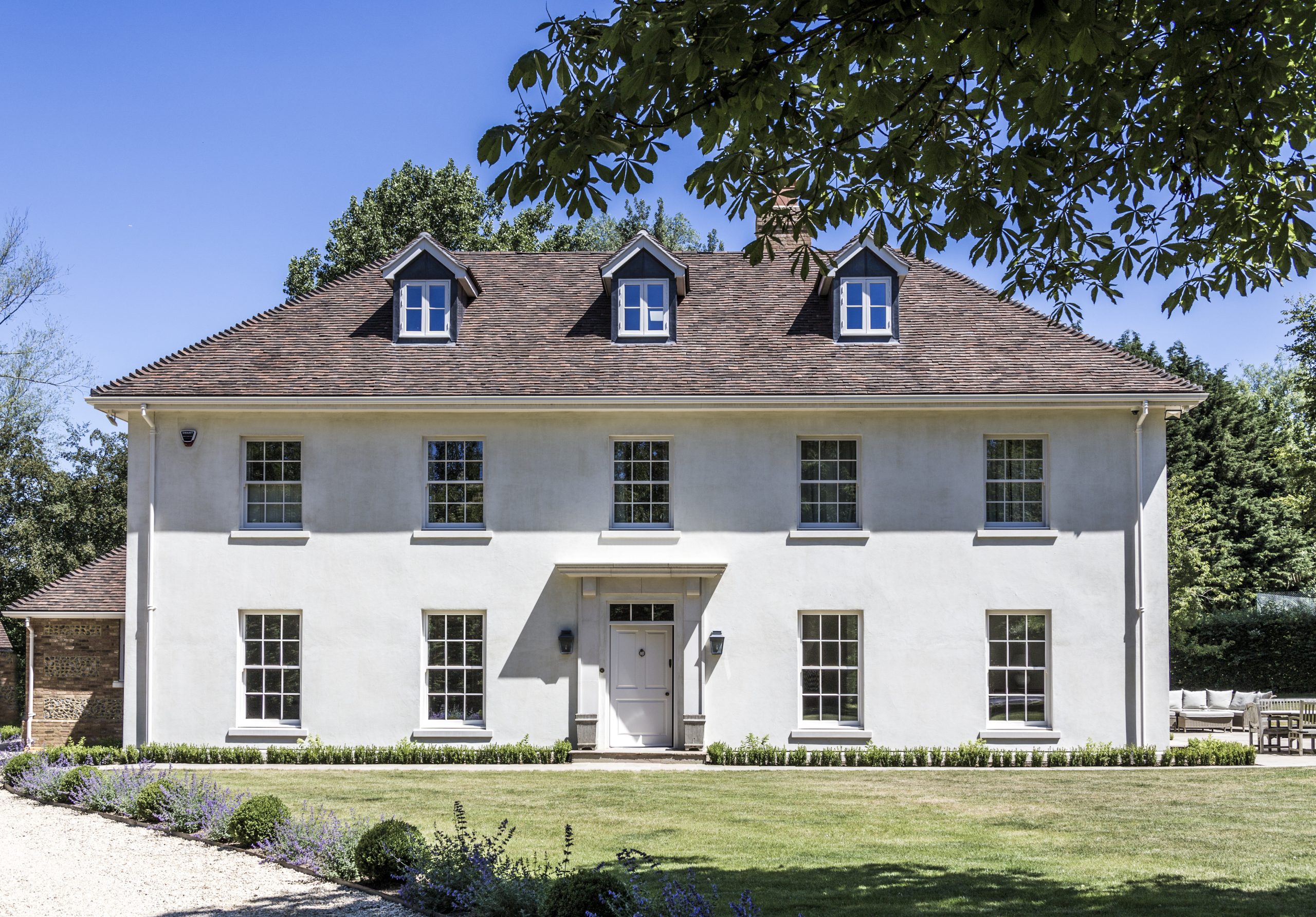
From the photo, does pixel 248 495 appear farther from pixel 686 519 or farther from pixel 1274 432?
pixel 1274 432

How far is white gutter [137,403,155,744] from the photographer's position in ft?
69.8

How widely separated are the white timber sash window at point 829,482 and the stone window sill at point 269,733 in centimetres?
994

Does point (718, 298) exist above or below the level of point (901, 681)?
above

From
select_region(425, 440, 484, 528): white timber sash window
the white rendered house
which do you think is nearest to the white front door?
the white rendered house

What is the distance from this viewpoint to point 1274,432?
5225 centimetres

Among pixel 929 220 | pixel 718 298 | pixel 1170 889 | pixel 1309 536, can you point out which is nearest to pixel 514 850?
pixel 1170 889

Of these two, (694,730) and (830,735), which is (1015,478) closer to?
(830,735)

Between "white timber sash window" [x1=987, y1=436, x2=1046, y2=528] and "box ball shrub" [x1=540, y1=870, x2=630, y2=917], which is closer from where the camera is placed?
"box ball shrub" [x1=540, y1=870, x2=630, y2=917]

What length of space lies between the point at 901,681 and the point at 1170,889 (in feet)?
36.4

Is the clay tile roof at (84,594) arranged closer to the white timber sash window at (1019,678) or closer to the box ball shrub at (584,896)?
the white timber sash window at (1019,678)

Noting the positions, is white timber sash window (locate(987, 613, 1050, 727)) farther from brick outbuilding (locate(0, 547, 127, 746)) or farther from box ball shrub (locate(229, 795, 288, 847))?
A: brick outbuilding (locate(0, 547, 127, 746))

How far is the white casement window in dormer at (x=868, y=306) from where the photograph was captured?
22531 mm

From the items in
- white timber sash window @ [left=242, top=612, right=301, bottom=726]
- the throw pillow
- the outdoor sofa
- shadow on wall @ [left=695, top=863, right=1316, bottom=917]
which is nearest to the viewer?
shadow on wall @ [left=695, top=863, right=1316, bottom=917]

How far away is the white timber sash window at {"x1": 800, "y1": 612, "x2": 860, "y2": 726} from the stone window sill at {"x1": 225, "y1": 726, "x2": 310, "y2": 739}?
914 centimetres
